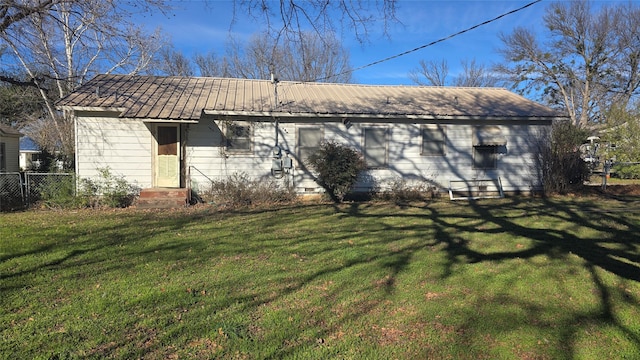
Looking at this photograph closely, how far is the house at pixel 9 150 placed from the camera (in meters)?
16.7

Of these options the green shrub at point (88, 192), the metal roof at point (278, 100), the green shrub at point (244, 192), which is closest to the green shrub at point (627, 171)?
the metal roof at point (278, 100)

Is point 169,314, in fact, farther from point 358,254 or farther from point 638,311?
point 638,311

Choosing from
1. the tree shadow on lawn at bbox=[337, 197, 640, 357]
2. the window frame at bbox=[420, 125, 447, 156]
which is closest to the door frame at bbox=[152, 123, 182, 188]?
the tree shadow on lawn at bbox=[337, 197, 640, 357]

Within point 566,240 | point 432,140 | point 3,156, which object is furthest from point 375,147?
point 3,156

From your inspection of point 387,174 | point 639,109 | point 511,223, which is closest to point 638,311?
point 511,223

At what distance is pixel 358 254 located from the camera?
5816 millimetres

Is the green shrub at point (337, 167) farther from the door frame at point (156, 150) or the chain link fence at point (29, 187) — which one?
the chain link fence at point (29, 187)

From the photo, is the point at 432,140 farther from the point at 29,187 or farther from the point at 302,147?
the point at 29,187

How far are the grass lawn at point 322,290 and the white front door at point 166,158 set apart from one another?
138 inches

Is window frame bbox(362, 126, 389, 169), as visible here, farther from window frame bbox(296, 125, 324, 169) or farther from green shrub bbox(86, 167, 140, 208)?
green shrub bbox(86, 167, 140, 208)

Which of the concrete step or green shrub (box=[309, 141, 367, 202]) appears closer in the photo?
the concrete step

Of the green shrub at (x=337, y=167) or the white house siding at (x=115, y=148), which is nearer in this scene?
the white house siding at (x=115, y=148)

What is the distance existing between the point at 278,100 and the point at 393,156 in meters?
4.04

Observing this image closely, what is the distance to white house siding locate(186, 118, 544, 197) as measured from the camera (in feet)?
38.3
